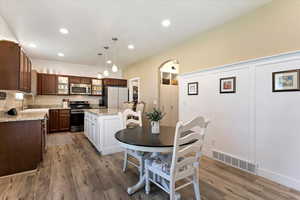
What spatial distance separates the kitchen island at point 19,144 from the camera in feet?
7.38

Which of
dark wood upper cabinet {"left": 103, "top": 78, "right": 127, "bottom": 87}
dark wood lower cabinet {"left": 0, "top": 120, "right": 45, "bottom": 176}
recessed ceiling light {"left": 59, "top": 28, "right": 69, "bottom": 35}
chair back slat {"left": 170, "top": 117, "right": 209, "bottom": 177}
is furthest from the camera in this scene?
dark wood upper cabinet {"left": 103, "top": 78, "right": 127, "bottom": 87}

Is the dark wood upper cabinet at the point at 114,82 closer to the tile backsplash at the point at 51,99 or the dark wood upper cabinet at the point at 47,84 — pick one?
the tile backsplash at the point at 51,99

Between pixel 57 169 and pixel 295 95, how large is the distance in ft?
12.8

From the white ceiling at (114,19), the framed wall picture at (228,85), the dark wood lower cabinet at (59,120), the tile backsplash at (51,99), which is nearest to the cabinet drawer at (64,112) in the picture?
the dark wood lower cabinet at (59,120)

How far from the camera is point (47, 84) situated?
17.6 ft

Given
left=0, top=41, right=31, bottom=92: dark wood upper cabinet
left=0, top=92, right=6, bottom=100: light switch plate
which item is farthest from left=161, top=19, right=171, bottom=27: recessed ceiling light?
left=0, top=92, right=6, bottom=100: light switch plate

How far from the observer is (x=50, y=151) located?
3.34 m

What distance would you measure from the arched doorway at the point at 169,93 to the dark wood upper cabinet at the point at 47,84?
4.12m

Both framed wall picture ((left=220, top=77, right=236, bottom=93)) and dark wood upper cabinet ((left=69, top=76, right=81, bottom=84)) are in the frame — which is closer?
framed wall picture ((left=220, top=77, right=236, bottom=93))

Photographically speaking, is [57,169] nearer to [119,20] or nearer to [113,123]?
[113,123]

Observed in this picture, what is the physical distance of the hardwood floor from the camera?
1.82m

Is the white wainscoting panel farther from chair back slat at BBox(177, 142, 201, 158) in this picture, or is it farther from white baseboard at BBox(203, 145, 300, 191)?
chair back slat at BBox(177, 142, 201, 158)

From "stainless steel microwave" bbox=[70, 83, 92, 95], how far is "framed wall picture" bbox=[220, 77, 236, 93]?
17.1 ft

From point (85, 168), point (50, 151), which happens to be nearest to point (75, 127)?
point (50, 151)
